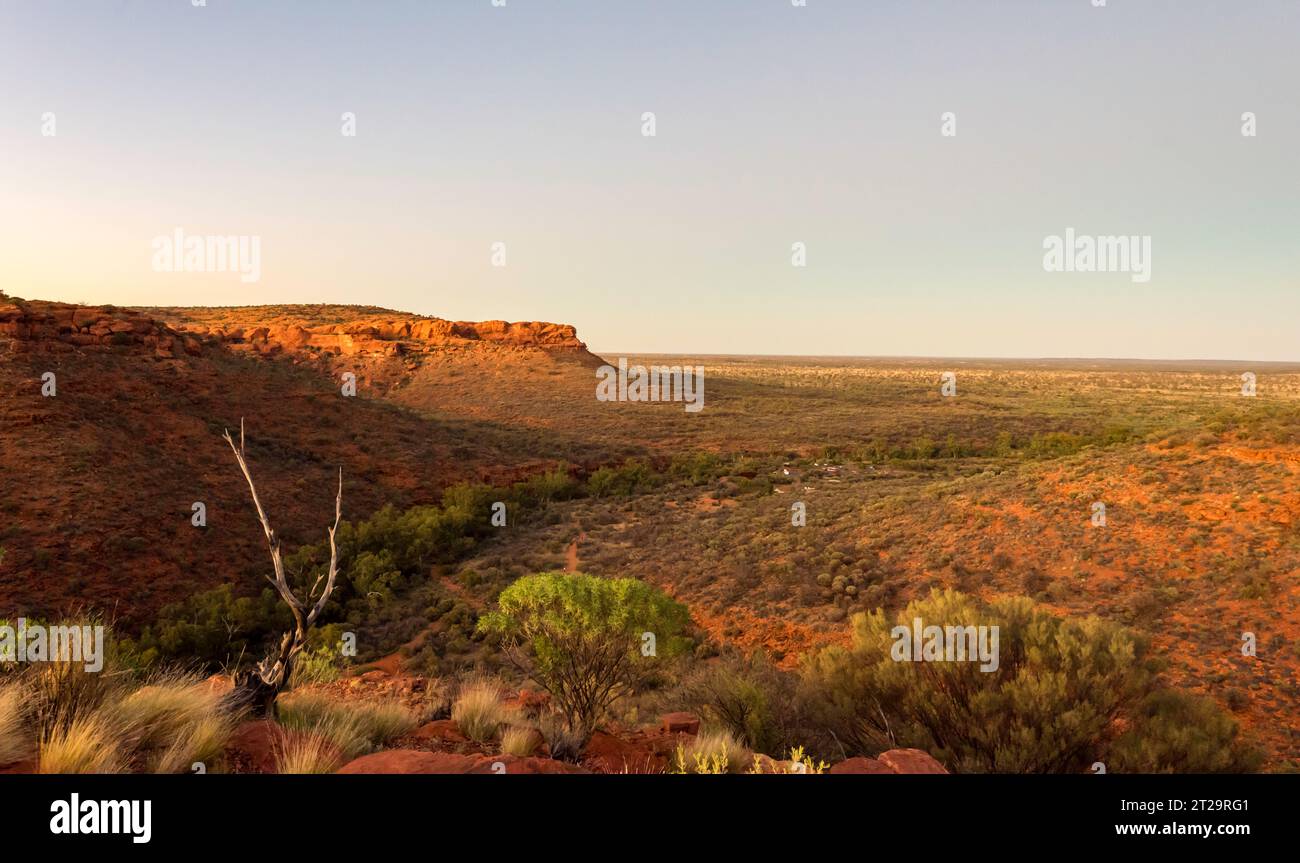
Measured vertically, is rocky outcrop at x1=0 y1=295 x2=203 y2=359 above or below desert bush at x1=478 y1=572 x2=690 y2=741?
above

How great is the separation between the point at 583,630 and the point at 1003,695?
174 inches

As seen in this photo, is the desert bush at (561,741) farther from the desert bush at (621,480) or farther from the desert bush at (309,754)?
the desert bush at (621,480)

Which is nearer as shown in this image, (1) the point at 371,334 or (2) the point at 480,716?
(2) the point at 480,716

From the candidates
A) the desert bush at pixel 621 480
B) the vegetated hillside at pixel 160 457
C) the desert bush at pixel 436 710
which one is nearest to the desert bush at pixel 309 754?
the desert bush at pixel 436 710

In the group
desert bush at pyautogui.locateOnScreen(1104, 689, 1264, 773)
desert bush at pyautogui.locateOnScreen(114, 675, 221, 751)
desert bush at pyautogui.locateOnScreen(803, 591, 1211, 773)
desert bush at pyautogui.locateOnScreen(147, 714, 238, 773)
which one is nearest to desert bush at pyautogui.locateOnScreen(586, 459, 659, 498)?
desert bush at pyautogui.locateOnScreen(803, 591, 1211, 773)

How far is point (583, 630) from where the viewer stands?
7438mm

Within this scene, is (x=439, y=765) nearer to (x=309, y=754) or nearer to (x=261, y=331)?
(x=309, y=754)

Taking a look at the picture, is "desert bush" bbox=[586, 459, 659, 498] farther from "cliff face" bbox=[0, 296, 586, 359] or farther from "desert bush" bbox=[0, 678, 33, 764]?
"cliff face" bbox=[0, 296, 586, 359]

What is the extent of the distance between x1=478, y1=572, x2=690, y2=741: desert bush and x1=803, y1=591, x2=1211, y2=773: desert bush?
2.12 metres

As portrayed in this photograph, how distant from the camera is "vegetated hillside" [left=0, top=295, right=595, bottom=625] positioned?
14.2 metres

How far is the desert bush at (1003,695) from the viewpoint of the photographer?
543cm

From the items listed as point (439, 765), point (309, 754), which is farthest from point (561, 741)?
point (309, 754)

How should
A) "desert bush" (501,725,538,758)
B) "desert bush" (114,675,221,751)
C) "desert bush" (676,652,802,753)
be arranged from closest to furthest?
"desert bush" (114,675,221,751), "desert bush" (501,725,538,758), "desert bush" (676,652,802,753)
